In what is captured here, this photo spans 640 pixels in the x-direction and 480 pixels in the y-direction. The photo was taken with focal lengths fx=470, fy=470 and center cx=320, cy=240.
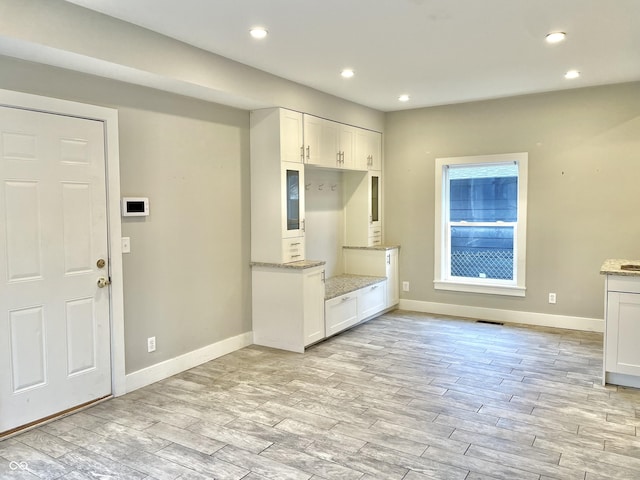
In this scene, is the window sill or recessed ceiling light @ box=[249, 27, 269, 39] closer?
recessed ceiling light @ box=[249, 27, 269, 39]

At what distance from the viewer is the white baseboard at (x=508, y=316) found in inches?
206

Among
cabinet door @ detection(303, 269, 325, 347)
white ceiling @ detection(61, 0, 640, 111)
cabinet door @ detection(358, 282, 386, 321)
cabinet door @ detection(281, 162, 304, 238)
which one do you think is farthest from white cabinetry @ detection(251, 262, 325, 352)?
white ceiling @ detection(61, 0, 640, 111)

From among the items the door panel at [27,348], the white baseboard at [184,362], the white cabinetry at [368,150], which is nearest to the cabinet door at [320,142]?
the white cabinetry at [368,150]

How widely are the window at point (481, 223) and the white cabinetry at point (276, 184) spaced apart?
2173 mm

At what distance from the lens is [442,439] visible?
2846 millimetres

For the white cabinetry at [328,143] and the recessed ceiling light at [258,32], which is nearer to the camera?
the recessed ceiling light at [258,32]

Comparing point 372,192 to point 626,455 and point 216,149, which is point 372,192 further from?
point 626,455

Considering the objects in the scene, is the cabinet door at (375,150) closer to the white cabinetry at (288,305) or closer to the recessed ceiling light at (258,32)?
the white cabinetry at (288,305)

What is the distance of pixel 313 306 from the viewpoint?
4.64 meters

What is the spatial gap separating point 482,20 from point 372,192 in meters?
3.16

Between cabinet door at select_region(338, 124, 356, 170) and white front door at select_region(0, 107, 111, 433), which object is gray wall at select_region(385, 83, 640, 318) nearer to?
cabinet door at select_region(338, 124, 356, 170)

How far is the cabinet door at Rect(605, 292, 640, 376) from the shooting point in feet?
11.5

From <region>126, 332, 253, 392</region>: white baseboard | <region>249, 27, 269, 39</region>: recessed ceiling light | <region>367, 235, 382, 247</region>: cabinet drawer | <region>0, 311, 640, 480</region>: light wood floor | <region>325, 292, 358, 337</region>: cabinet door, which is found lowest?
<region>0, 311, 640, 480</region>: light wood floor

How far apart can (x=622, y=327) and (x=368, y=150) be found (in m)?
3.49
